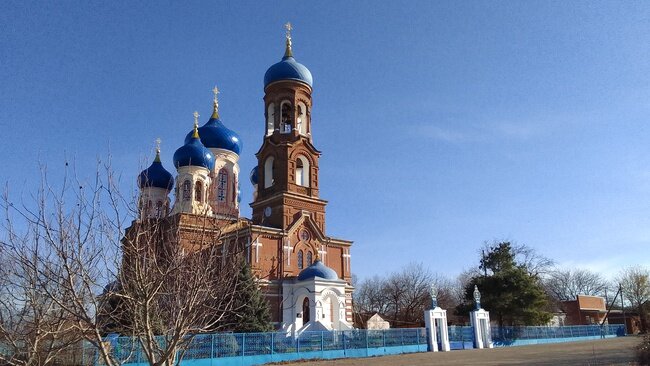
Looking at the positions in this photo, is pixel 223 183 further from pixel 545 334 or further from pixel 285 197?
pixel 545 334

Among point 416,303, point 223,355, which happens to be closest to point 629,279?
point 416,303

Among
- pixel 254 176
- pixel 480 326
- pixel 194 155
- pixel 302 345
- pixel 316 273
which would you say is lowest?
pixel 302 345

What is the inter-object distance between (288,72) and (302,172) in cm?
623

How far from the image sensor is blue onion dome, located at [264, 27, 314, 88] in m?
32.3

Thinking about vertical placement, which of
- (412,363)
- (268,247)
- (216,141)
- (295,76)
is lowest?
(412,363)

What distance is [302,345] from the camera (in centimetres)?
→ 2105

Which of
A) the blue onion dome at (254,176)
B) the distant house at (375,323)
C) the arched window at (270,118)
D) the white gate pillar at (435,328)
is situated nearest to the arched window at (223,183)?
the arched window at (270,118)

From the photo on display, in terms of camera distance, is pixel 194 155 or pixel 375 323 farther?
pixel 375 323

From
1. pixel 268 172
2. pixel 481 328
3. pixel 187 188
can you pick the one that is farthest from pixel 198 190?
pixel 481 328

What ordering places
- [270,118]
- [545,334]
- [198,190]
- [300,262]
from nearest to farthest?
[300,262] → [198,190] → [270,118] → [545,334]

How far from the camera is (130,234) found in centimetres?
746

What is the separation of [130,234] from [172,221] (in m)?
0.95

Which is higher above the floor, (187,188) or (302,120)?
(302,120)

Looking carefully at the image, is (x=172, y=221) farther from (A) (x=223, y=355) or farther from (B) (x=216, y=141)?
(B) (x=216, y=141)
